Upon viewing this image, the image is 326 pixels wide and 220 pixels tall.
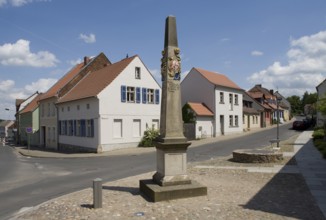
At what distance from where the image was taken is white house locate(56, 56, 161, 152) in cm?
2722

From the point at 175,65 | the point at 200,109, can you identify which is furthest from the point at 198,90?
the point at 175,65

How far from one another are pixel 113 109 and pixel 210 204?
20066 millimetres

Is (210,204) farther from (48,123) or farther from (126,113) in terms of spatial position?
(48,123)

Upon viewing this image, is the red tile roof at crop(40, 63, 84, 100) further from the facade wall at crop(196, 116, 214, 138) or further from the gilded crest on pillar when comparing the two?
the gilded crest on pillar

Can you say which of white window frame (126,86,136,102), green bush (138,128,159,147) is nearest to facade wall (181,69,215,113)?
green bush (138,128,159,147)

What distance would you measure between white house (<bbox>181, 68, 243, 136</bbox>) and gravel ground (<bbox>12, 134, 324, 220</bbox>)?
86.7 ft

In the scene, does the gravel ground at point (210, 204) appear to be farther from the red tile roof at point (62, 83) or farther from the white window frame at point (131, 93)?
the red tile roof at point (62, 83)

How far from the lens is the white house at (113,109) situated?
27.2m

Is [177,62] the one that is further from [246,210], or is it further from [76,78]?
[76,78]

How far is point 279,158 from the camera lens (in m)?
16.7

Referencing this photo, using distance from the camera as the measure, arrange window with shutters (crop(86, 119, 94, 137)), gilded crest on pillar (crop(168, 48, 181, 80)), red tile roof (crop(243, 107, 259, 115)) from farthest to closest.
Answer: red tile roof (crop(243, 107, 259, 115)) → window with shutters (crop(86, 119, 94, 137)) → gilded crest on pillar (crop(168, 48, 181, 80))

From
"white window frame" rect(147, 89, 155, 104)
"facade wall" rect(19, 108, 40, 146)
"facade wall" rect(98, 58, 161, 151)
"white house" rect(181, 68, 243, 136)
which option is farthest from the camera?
"facade wall" rect(19, 108, 40, 146)

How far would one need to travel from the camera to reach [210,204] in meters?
8.53

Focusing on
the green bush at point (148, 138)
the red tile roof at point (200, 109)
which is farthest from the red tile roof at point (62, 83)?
the red tile roof at point (200, 109)
